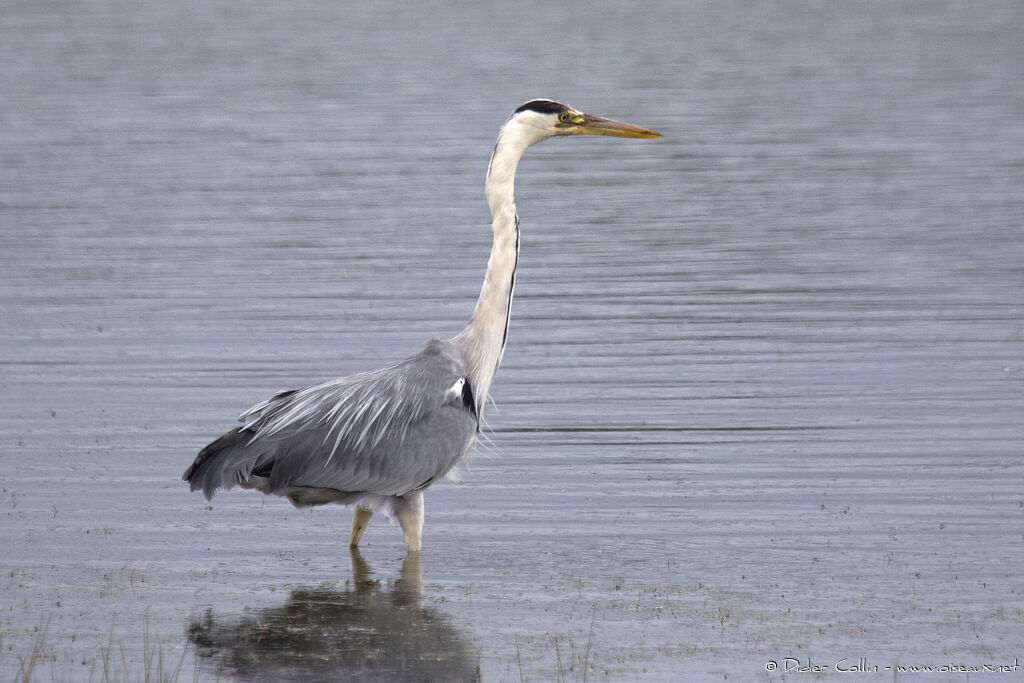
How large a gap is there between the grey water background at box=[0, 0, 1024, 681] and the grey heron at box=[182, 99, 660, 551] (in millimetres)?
426

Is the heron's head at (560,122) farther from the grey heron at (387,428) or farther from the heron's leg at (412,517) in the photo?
the heron's leg at (412,517)

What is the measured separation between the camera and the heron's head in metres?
9.53

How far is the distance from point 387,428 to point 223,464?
938 millimetres

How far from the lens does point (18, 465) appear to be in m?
10.5

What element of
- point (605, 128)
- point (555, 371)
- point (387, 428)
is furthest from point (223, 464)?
point (555, 371)

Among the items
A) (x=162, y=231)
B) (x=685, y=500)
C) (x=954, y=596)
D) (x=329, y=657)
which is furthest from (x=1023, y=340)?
(x=162, y=231)

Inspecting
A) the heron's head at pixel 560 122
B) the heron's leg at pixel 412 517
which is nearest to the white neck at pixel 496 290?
the heron's head at pixel 560 122

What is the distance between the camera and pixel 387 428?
8766 mm

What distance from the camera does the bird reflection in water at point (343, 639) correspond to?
7039 millimetres

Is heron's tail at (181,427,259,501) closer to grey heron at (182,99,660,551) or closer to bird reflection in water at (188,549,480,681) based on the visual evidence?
grey heron at (182,99,660,551)

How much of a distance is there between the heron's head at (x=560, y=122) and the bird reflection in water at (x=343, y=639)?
9.59 feet

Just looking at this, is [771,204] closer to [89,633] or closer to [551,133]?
[551,133]

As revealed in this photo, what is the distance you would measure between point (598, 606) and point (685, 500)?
196cm

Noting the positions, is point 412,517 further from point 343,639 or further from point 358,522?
point 343,639
